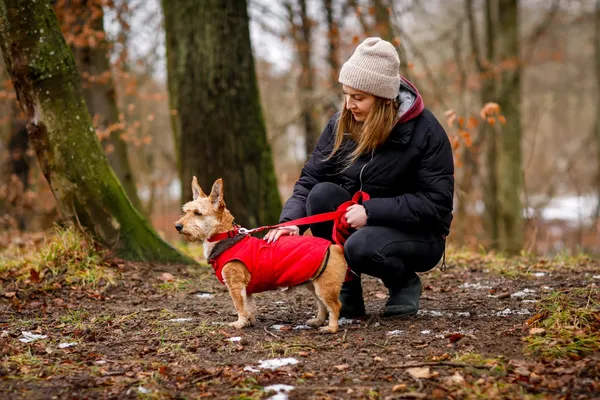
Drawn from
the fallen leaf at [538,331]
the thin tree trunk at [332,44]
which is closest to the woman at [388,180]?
the fallen leaf at [538,331]

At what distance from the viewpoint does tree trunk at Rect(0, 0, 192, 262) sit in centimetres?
529

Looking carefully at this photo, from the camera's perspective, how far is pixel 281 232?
13.7 feet

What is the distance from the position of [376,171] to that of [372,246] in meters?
0.58

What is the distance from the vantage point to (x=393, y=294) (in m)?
4.42

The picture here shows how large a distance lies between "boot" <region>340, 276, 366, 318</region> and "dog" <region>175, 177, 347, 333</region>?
1.20 ft

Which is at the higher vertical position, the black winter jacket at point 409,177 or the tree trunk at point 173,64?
the tree trunk at point 173,64

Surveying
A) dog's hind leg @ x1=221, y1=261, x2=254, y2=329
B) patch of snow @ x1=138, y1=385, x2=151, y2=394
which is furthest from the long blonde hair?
patch of snow @ x1=138, y1=385, x2=151, y2=394

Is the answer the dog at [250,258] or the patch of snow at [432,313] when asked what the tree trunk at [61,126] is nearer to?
the dog at [250,258]

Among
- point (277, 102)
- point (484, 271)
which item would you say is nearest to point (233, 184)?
point (484, 271)

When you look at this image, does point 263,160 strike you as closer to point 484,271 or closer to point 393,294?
point 484,271

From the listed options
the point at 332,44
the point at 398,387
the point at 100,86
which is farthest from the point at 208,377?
the point at 332,44

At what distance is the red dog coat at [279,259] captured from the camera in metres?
3.92

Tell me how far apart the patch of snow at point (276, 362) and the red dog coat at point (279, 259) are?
659mm

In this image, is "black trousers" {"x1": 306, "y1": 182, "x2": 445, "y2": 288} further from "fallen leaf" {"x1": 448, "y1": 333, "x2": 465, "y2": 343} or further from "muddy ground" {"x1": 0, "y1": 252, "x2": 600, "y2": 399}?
"fallen leaf" {"x1": 448, "y1": 333, "x2": 465, "y2": 343}
